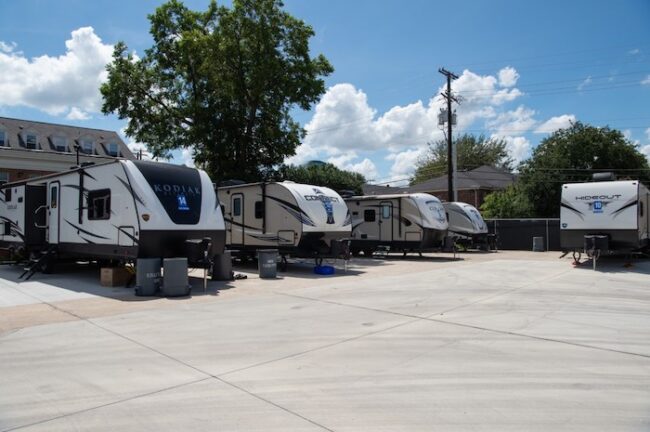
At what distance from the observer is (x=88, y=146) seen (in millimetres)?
51125

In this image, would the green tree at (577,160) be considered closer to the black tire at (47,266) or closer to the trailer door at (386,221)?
the trailer door at (386,221)

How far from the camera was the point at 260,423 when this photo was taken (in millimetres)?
3986

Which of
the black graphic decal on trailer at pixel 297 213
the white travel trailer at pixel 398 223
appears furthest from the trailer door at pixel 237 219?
the white travel trailer at pixel 398 223

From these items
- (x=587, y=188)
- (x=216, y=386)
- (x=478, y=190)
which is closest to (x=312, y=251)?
(x=587, y=188)

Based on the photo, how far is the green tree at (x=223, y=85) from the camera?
81.9ft

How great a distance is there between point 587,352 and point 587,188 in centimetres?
1278

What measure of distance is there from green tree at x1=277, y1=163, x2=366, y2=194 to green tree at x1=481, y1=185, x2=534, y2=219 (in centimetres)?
1209

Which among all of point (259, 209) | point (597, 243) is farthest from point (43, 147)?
point (597, 243)

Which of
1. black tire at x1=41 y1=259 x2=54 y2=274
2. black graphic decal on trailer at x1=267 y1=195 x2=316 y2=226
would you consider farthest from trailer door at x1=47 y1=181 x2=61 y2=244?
black graphic decal on trailer at x1=267 y1=195 x2=316 y2=226

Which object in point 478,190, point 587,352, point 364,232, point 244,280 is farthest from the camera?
point 478,190

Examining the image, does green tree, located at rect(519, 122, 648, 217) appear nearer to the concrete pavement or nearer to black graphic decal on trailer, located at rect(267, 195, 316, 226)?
black graphic decal on trailer, located at rect(267, 195, 316, 226)

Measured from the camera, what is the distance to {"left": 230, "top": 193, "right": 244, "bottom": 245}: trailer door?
17.4 meters

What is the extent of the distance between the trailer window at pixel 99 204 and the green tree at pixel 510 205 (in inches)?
1184

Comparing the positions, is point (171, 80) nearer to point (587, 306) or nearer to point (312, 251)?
point (312, 251)
